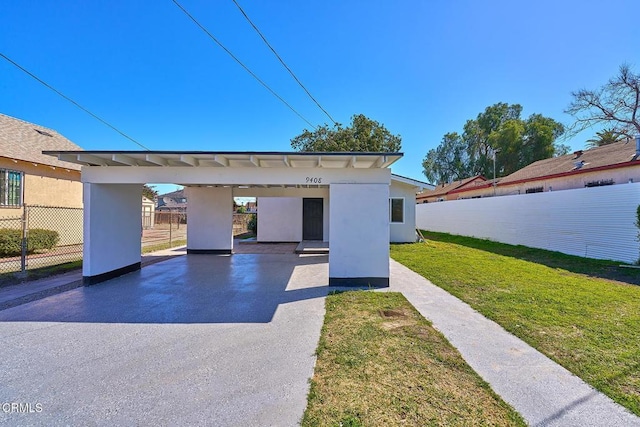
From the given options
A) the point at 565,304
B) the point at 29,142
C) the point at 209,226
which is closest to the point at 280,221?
the point at 209,226

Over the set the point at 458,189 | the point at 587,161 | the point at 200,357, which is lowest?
the point at 200,357

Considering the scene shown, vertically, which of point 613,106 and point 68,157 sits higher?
point 613,106

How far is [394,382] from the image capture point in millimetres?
2674

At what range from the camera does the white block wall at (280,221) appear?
14.7 m

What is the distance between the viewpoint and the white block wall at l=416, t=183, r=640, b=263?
26.5 ft

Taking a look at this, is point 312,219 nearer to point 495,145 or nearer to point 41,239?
point 41,239

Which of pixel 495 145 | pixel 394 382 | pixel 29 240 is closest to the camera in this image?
pixel 394 382

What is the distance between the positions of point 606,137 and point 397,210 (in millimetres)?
18393

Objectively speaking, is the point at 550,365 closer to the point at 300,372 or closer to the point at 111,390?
the point at 300,372

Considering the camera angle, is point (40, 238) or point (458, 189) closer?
point (40, 238)

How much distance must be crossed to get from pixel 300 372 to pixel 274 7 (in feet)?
28.4

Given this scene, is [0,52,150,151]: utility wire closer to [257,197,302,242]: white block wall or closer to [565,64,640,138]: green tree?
[257,197,302,242]: white block wall

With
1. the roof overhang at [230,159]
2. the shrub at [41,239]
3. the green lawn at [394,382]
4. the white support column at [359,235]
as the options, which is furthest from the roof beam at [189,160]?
the shrub at [41,239]

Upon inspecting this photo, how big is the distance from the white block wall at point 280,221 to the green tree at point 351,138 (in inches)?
457
